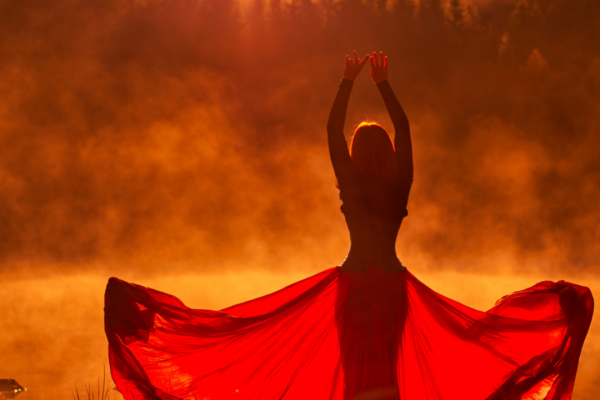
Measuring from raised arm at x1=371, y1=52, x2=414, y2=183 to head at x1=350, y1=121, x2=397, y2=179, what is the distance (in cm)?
6

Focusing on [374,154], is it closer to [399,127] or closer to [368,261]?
[399,127]

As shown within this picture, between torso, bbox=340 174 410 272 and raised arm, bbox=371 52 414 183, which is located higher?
raised arm, bbox=371 52 414 183

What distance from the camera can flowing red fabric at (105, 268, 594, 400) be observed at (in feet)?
6.97

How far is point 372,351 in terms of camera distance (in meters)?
2.11

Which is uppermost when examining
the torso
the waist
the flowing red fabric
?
the torso

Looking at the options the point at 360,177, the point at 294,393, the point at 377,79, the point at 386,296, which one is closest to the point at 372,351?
the point at 386,296

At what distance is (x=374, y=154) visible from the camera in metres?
2.22

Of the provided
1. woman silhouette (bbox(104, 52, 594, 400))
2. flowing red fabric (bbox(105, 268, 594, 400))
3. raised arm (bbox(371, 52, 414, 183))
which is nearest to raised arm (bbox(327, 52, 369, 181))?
woman silhouette (bbox(104, 52, 594, 400))

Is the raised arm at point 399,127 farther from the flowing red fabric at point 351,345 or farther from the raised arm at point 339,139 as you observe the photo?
the flowing red fabric at point 351,345

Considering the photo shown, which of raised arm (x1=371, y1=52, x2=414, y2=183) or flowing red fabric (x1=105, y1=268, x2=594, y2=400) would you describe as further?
raised arm (x1=371, y1=52, x2=414, y2=183)

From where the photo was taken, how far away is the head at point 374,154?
7.25ft

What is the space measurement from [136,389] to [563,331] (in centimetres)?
183

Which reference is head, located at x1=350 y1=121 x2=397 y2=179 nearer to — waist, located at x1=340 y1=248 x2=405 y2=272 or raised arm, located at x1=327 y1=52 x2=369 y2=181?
raised arm, located at x1=327 y1=52 x2=369 y2=181

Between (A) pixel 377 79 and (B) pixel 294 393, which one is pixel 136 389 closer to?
(B) pixel 294 393
